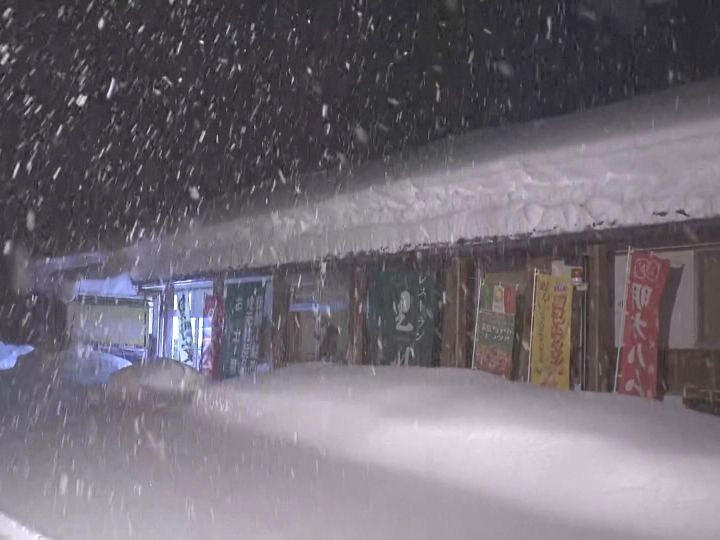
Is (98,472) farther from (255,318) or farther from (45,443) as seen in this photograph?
(255,318)

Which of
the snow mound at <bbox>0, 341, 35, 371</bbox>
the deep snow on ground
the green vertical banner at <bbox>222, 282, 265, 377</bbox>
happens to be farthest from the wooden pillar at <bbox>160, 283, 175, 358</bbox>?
the snow mound at <bbox>0, 341, 35, 371</bbox>

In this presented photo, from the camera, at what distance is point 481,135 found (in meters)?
11.8

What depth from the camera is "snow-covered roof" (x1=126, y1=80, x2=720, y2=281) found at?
6.47 meters

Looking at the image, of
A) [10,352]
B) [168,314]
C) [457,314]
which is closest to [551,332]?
[457,314]

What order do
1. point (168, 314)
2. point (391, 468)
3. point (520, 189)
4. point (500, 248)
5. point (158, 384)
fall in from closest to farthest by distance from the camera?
point (391, 468) → point (520, 189) → point (500, 248) → point (158, 384) → point (168, 314)

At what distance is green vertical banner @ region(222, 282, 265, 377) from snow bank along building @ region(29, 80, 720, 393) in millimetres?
47

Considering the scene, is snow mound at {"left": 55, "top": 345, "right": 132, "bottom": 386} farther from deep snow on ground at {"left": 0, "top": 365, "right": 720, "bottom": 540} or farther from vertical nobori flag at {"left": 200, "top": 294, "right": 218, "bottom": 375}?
deep snow on ground at {"left": 0, "top": 365, "right": 720, "bottom": 540}

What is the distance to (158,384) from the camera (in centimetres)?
1098

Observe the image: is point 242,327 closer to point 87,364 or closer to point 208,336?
point 208,336

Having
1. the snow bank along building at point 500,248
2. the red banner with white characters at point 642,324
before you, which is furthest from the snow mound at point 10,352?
the red banner with white characters at point 642,324

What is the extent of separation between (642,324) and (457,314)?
276 cm

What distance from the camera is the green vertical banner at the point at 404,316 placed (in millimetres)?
10445

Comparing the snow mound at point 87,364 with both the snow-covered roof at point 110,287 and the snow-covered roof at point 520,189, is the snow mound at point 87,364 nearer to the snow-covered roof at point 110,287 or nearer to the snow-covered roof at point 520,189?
the snow-covered roof at point 110,287

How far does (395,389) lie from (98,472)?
322 cm
